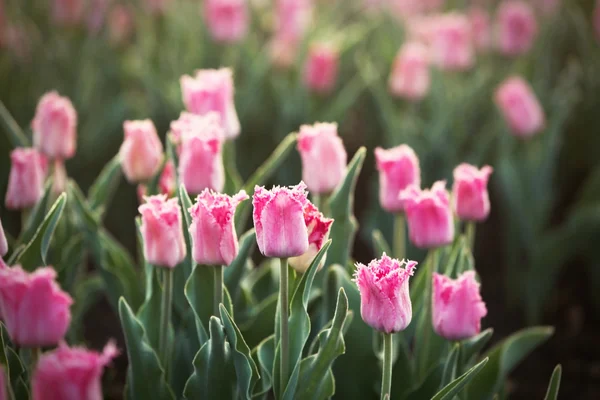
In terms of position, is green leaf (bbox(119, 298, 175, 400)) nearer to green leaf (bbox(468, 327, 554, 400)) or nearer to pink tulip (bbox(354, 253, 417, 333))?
pink tulip (bbox(354, 253, 417, 333))

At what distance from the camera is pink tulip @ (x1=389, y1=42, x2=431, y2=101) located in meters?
2.19

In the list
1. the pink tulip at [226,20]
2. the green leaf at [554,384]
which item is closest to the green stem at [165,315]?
the green leaf at [554,384]

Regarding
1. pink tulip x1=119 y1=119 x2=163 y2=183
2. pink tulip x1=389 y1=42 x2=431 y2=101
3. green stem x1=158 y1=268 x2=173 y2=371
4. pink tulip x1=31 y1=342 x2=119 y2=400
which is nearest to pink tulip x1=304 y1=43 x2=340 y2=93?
pink tulip x1=389 y1=42 x2=431 y2=101

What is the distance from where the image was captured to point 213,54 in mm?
2680

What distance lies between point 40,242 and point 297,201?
A: 0.43 metres

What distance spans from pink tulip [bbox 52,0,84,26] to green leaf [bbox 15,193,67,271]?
1.67 metres

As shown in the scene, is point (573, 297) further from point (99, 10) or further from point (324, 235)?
point (99, 10)

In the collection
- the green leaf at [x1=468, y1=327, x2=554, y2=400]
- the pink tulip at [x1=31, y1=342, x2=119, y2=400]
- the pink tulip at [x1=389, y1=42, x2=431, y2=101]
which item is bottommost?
the green leaf at [x1=468, y1=327, x2=554, y2=400]

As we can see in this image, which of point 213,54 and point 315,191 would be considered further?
point 213,54

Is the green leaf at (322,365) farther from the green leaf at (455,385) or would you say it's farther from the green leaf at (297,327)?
the green leaf at (455,385)

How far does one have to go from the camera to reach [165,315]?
45.8 inches

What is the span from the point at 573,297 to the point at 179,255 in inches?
65.5

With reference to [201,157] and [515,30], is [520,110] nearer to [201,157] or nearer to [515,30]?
[515,30]

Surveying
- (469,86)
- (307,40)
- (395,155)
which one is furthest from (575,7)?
(395,155)
